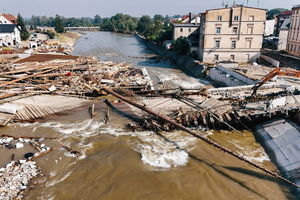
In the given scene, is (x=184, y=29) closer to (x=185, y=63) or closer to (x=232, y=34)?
(x=185, y=63)

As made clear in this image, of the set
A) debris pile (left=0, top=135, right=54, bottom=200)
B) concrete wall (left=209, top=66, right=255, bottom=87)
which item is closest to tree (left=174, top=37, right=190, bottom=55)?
concrete wall (left=209, top=66, right=255, bottom=87)

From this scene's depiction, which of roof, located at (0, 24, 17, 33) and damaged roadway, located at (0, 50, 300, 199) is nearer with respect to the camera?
damaged roadway, located at (0, 50, 300, 199)

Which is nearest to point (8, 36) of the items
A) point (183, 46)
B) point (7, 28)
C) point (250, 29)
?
point (7, 28)

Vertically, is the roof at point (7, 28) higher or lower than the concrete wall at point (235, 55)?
higher

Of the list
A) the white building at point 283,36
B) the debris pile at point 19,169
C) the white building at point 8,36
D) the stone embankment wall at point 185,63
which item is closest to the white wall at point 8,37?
the white building at point 8,36

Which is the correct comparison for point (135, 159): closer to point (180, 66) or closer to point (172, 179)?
point (172, 179)

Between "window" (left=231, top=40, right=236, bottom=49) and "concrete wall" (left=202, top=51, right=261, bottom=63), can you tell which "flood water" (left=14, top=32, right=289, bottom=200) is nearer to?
"concrete wall" (left=202, top=51, right=261, bottom=63)

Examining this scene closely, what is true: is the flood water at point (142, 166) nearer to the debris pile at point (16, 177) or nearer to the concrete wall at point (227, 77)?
the debris pile at point (16, 177)
